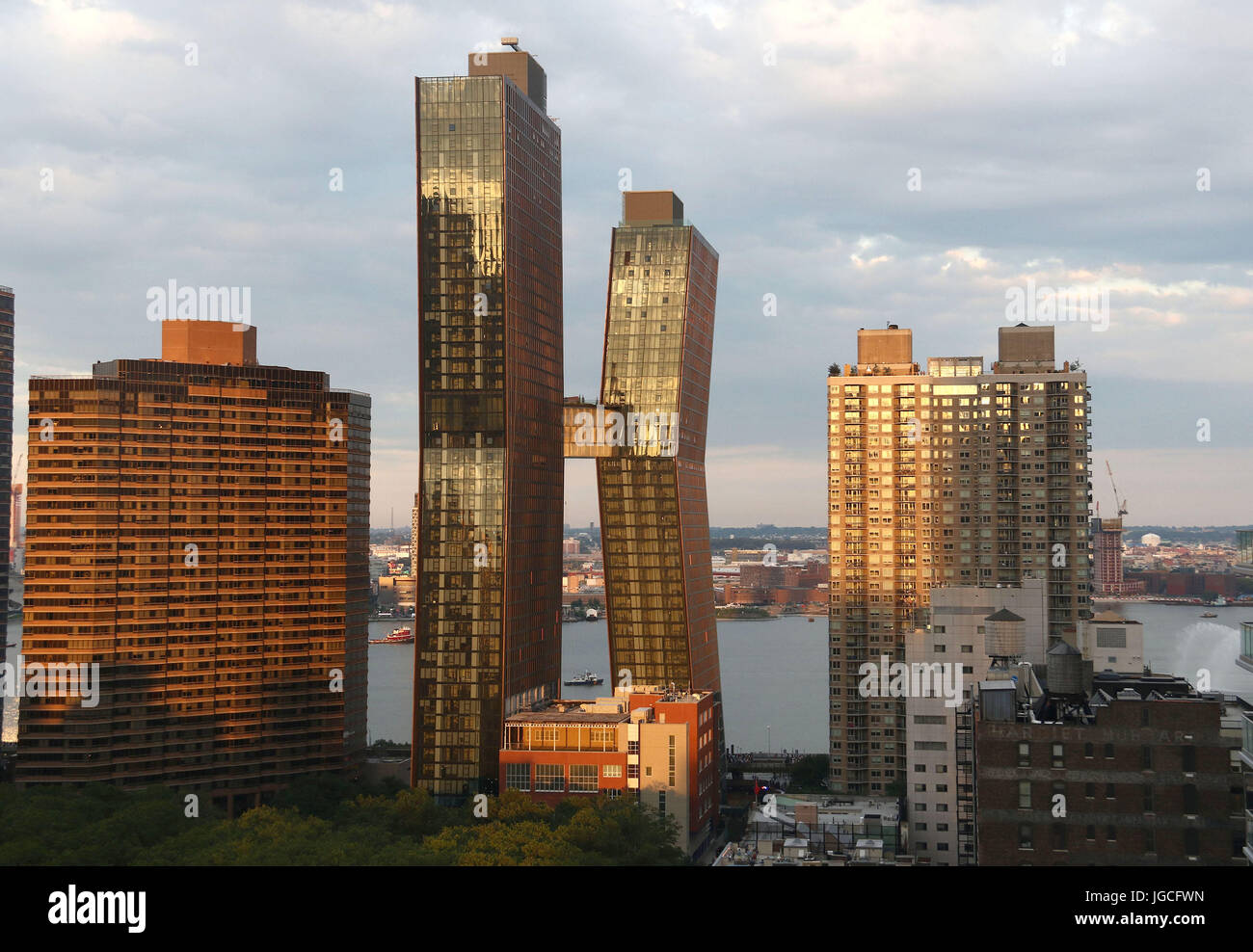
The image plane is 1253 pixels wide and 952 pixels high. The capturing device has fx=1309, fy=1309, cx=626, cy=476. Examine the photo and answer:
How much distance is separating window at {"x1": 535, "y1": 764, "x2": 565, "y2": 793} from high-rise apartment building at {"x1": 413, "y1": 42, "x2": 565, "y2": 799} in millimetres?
9129

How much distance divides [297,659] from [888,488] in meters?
72.8

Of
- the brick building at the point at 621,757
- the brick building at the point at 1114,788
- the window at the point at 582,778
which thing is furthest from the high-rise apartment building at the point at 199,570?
the brick building at the point at 1114,788

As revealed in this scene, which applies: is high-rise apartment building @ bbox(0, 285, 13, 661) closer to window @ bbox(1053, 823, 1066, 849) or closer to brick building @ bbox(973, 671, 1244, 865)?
brick building @ bbox(973, 671, 1244, 865)

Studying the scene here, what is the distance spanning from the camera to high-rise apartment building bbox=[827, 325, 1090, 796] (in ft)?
481

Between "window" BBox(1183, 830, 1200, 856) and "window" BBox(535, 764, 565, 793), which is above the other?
"window" BBox(1183, 830, 1200, 856)

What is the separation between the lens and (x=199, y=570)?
148 metres

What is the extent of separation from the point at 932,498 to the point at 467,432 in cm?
6078

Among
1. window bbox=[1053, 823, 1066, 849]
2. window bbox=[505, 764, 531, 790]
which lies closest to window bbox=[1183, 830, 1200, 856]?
window bbox=[1053, 823, 1066, 849]

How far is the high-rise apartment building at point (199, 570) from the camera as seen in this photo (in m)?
139

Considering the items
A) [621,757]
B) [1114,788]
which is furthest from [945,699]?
[1114,788]

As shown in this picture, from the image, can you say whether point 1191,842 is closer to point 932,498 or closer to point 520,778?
point 520,778

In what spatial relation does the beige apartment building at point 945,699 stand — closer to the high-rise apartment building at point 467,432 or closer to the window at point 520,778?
the window at point 520,778

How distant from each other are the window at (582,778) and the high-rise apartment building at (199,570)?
47355 millimetres

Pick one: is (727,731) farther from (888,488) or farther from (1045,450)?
(1045,450)
